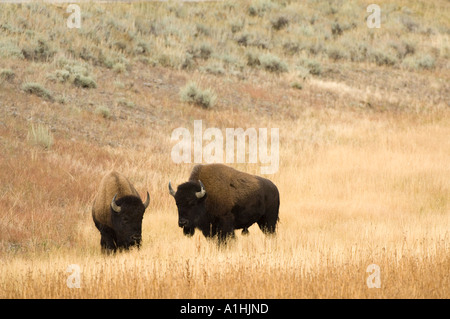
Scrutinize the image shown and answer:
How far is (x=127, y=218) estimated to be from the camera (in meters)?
7.81

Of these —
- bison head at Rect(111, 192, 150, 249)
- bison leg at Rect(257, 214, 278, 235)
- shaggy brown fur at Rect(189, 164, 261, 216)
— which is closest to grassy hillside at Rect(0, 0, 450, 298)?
bison leg at Rect(257, 214, 278, 235)

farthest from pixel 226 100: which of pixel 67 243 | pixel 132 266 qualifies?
pixel 132 266

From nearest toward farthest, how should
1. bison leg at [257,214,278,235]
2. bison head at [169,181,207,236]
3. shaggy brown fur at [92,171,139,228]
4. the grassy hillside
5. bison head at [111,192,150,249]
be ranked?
the grassy hillside < bison head at [111,192,150,249] < bison head at [169,181,207,236] < shaggy brown fur at [92,171,139,228] < bison leg at [257,214,278,235]

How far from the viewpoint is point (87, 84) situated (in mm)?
22016

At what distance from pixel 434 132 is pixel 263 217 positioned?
13070 mm

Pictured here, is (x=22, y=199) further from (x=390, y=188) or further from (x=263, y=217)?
(x=390, y=188)

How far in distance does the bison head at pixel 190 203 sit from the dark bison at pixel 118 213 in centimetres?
50

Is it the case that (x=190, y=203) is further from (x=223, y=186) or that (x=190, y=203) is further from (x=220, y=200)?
(x=223, y=186)

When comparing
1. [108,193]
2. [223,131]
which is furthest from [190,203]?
[223,131]

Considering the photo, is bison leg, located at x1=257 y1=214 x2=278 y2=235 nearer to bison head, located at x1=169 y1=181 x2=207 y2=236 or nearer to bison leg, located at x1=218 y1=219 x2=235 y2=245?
bison leg, located at x1=218 y1=219 x2=235 y2=245

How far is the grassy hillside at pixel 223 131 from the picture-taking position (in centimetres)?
655

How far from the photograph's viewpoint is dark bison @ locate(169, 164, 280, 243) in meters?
8.04

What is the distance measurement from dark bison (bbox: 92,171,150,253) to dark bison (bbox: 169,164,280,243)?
58 centimetres
